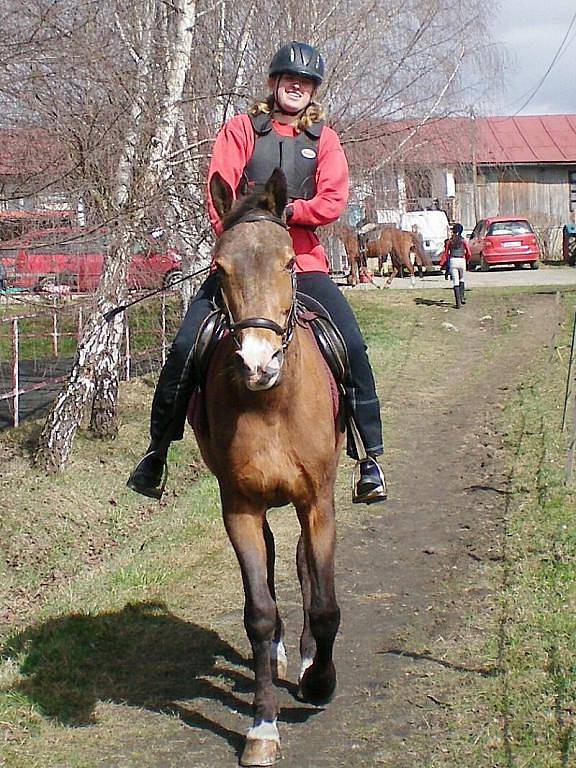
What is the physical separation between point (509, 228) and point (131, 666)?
34.2 meters

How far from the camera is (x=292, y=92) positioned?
564 centimetres

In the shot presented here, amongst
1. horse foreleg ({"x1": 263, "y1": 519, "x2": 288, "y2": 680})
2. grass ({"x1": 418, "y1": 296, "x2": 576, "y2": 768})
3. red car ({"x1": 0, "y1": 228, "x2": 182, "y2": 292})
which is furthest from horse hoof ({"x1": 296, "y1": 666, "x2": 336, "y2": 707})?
red car ({"x1": 0, "y1": 228, "x2": 182, "y2": 292})

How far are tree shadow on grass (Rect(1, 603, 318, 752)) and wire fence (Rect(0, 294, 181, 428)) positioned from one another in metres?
4.68

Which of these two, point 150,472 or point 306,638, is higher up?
point 150,472

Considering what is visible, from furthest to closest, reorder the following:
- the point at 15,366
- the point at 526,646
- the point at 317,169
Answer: the point at 15,366 → the point at 526,646 → the point at 317,169

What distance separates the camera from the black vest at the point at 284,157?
18.3 feet

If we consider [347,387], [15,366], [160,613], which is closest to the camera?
[347,387]

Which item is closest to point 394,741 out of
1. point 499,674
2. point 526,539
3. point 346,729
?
point 346,729

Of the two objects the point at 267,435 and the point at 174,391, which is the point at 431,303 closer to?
the point at 174,391

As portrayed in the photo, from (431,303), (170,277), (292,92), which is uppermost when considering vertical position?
(292,92)

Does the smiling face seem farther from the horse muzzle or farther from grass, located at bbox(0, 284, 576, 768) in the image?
grass, located at bbox(0, 284, 576, 768)

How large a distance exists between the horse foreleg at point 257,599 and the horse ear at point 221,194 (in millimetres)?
Answer: 1402

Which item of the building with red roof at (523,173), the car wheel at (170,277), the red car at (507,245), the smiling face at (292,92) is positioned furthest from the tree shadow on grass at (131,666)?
the building with red roof at (523,173)

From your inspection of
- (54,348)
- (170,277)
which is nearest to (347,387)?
(170,277)
